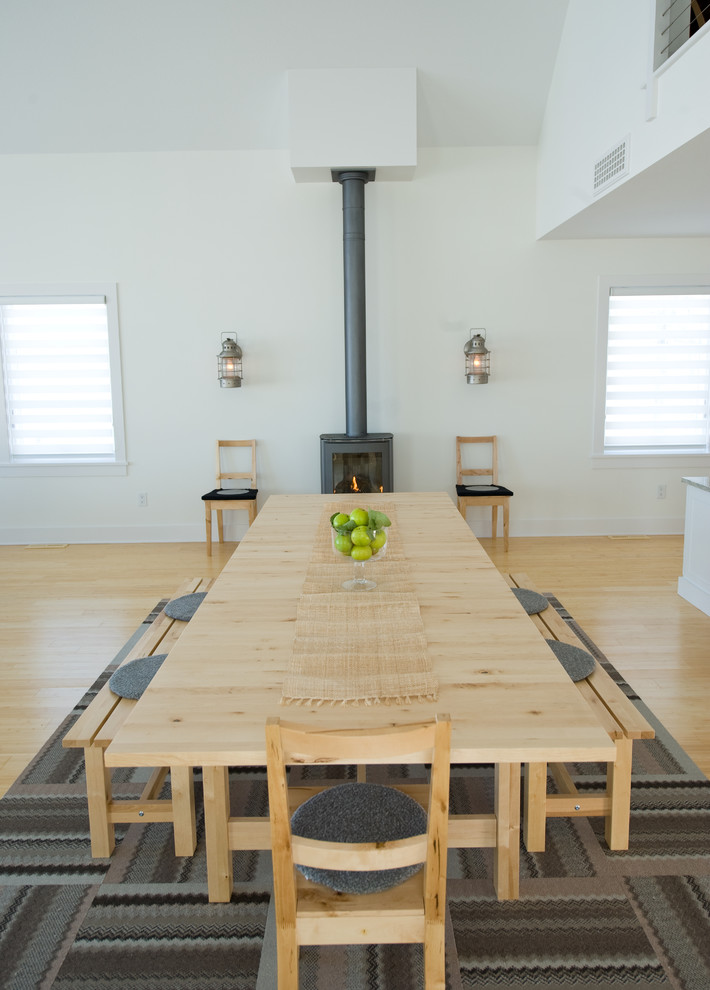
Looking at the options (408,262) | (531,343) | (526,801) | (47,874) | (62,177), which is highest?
(62,177)

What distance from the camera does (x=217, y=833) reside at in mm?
2018

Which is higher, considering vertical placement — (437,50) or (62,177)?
(437,50)

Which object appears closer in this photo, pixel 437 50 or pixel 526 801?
A: pixel 526 801

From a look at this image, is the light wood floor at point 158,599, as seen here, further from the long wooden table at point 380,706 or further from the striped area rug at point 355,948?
the long wooden table at point 380,706

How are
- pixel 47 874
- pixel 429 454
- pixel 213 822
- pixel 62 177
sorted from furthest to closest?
1. pixel 429 454
2. pixel 62 177
3. pixel 47 874
4. pixel 213 822

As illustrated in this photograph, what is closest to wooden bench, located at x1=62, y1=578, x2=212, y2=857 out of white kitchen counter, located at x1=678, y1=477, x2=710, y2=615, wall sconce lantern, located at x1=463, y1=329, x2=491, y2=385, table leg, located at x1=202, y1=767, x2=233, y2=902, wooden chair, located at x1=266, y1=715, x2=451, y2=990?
table leg, located at x1=202, y1=767, x2=233, y2=902

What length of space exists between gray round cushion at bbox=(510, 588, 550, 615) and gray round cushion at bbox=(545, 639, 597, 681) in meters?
0.33

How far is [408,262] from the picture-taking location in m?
5.83

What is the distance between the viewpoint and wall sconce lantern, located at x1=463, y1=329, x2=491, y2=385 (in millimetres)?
5684

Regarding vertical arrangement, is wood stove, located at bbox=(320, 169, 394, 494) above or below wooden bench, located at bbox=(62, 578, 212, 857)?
above

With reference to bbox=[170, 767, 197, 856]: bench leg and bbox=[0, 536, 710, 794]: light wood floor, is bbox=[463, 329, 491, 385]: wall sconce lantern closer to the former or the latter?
bbox=[0, 536, 710, 794]: light wood floor

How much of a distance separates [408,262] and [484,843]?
4.59 metres

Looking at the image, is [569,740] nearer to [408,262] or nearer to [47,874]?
[47,874]

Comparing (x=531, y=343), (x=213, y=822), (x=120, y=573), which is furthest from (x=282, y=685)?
(x=531, y=343)
